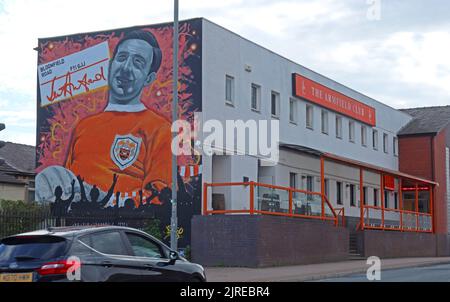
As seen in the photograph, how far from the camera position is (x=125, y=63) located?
31.0 m

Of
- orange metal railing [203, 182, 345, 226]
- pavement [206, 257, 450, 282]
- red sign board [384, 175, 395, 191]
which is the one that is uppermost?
red sign board [384, 175, 395, 191]

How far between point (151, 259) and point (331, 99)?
2920cm

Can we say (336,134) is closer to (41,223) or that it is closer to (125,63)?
(125,63)

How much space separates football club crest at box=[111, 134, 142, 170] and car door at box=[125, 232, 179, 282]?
1792cm

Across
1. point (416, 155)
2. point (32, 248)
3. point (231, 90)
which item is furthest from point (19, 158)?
point (32, 248)

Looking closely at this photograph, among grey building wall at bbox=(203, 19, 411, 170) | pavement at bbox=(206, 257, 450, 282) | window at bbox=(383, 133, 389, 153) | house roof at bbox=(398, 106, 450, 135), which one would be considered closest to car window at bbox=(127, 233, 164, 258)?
pavement at bbox=(206, 257, 450, 282)

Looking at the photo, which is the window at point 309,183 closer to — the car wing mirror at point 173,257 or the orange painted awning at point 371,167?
the orange painted awning at point 371,167

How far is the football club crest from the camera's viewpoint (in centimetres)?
3036

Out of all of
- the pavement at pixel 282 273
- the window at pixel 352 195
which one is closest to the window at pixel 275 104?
the pavement at pixel 282 273

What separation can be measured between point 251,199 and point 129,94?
7.65 metres

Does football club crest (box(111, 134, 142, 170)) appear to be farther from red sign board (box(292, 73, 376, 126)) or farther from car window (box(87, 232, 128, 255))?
car window (box(87, 232, 128, 255))

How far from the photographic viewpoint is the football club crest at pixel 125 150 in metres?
30.4

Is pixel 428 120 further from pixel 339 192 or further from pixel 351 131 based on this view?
pixel 339 192

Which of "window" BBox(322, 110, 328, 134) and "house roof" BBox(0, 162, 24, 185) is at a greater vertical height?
"window" BBox(322, 110, 328, 134)
